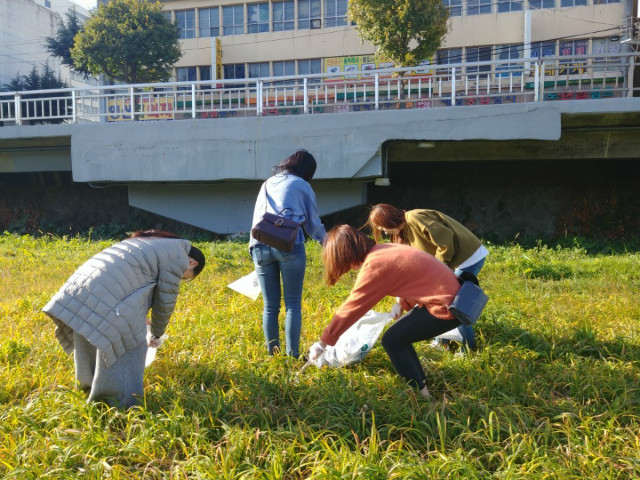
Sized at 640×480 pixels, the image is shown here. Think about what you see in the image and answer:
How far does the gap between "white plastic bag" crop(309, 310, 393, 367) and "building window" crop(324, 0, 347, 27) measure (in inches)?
859

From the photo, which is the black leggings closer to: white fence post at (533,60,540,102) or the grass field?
the grass field

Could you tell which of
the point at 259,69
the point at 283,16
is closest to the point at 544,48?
the point at 283,16

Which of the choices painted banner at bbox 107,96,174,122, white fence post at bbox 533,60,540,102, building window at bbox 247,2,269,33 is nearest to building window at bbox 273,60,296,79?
building window at bbox 247,2,269,33

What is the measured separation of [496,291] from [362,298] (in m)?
3.67

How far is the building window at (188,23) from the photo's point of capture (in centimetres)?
2578

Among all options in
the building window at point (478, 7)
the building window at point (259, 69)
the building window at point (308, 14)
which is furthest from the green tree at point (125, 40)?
the building window at point (478, 7)

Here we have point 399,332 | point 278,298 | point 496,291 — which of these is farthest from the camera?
point 496,291

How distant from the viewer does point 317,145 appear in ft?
35.7

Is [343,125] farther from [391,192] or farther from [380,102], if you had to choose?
[391,192]

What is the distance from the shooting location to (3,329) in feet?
17.5

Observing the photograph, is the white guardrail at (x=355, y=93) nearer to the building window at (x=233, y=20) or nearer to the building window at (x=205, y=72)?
the building window at (x=205, y=72)

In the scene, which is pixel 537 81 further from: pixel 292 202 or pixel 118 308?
pixel 118 308

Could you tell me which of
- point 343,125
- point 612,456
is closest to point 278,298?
point 612,456

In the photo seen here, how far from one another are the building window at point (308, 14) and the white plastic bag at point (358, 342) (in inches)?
876
